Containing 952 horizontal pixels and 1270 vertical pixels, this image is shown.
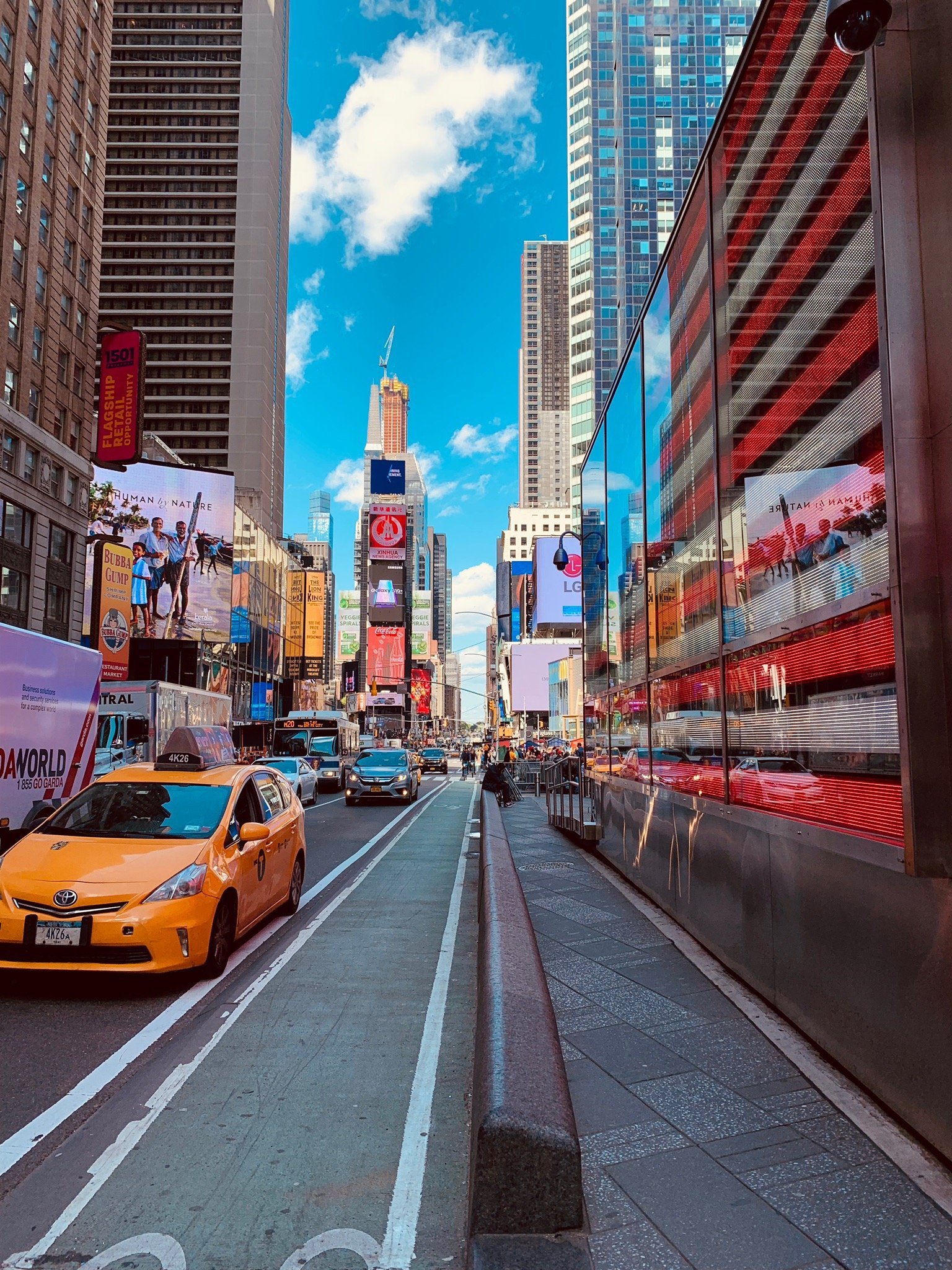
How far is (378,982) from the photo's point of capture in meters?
6.94

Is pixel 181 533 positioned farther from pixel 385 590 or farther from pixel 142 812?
pixel 385 590

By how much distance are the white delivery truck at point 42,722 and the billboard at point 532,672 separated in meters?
80.1

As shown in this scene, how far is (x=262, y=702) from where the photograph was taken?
82.1 meters

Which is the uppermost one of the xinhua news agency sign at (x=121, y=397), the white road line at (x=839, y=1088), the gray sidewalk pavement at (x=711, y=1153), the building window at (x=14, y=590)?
the xinhua news agency sign at (x=121, y=397)

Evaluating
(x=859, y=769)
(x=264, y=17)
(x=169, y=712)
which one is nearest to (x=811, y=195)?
(x=859, y=769)

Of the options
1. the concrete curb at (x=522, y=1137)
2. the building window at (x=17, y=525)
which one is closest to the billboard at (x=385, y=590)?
the building window at (x=17, y=525)

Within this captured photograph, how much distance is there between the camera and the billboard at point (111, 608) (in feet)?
151

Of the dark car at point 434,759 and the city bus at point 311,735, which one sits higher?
the city bus at point 311,735

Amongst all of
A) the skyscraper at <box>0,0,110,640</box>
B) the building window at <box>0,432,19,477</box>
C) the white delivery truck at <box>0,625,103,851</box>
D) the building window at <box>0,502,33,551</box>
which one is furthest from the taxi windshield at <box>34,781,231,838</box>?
the building window at <box>0,432,19,477</box>

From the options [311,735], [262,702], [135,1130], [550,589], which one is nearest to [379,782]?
[311,735]

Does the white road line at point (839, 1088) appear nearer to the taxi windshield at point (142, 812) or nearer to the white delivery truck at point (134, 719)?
the taxi windshield at point (142, 812)

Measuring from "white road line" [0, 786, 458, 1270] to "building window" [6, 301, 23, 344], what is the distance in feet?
126

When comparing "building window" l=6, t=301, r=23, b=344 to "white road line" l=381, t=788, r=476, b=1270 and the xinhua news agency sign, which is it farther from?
"white road line" l=381, t=788, r=476, b=1270

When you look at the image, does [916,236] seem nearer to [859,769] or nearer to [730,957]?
[859,769]
